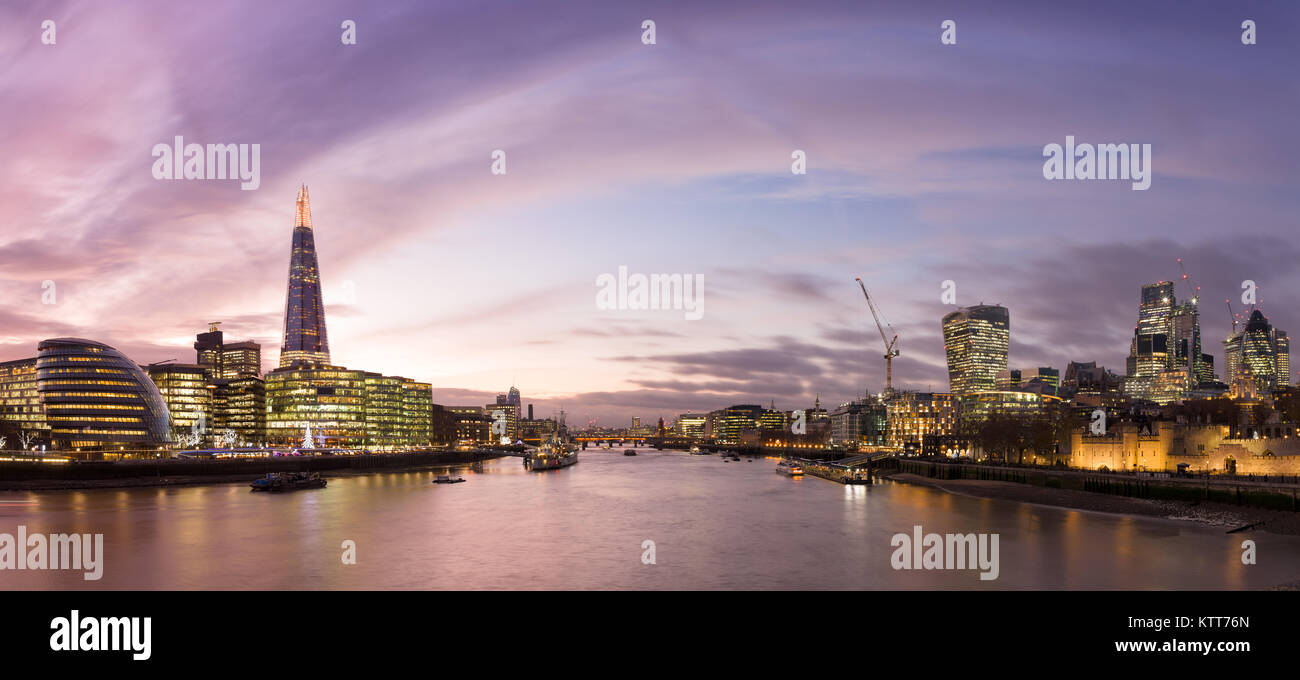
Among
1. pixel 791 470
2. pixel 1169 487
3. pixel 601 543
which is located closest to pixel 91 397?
pixel 791 470

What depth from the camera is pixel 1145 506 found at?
65375mm

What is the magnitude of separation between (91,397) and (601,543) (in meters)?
140

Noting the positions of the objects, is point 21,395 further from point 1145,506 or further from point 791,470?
point 1145,506

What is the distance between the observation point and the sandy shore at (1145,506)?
5281cm

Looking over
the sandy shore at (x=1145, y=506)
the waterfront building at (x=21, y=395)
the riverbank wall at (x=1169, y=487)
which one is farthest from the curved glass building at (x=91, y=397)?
the riverbank wall at (x=1169, y=487)

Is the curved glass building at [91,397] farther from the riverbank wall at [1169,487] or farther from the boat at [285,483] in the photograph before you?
the riverbank wall at [1169,487]

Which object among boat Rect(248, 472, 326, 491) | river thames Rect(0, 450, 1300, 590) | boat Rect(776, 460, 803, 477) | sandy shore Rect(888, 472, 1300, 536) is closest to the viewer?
river thames Rect(0, 450, 1300, 590)

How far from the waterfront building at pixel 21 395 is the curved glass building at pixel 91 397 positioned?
66.1 feet

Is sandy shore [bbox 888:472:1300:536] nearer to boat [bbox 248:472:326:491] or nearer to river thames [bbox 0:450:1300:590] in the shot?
river thames [bbox 0:450:1300:590]

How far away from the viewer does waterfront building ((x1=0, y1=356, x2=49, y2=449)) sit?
171500 millimetres

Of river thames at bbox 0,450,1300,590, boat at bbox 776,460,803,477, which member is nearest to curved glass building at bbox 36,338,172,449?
river thames at bbox 0,450,1300,590

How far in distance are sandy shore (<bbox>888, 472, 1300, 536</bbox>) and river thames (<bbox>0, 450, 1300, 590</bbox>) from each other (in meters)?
2.13
